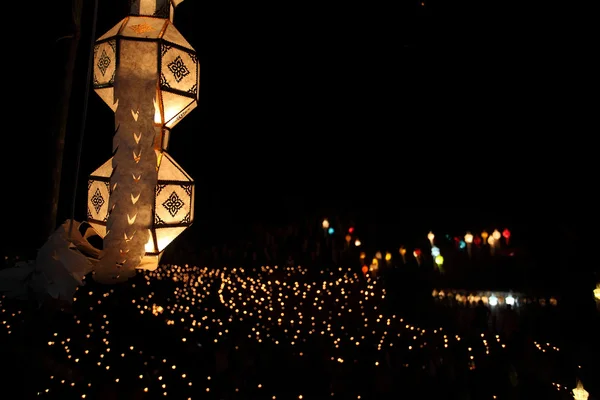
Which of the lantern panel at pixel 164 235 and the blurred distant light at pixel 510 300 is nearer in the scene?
the lantern panel at pixel 164 235

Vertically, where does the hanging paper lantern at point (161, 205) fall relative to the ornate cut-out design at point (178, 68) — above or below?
below

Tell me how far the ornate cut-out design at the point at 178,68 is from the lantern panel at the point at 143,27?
0.14 m

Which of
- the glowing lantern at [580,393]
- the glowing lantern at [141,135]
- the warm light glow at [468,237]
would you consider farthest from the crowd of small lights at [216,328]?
the warm light glow at [468,237]

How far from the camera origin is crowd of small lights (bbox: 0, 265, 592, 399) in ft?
16.7

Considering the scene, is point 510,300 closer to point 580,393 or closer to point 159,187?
point 580,393

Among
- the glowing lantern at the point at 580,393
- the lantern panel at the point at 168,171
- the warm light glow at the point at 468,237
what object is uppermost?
the warm light glow at the point at 468,237

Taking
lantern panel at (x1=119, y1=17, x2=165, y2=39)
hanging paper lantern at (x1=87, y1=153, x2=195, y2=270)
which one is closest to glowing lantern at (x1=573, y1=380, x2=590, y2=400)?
hanging paper lantern at (x1=87, y1=153, x2=195, y2=270)

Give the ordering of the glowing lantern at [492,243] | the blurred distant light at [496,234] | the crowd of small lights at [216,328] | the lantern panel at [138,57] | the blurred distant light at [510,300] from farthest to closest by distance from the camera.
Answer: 1. the blurred distant light at [510,300]
2. the glowing lantern at [492,243]
3. the blurred distant light at [496,234]
4. the crowd of small lights at [216,328]
5. the lantern panel at [138,57]

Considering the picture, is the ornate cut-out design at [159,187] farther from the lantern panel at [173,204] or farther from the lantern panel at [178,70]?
the lantern panel at [178,70]

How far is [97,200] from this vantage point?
2273 mm

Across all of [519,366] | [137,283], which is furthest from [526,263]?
[137,283]

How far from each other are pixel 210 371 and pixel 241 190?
4823 mm

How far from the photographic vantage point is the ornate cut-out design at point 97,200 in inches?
88.2

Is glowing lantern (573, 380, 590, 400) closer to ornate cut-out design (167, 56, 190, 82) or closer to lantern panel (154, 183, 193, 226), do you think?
lantern panel (154, 183, 193, 226)
